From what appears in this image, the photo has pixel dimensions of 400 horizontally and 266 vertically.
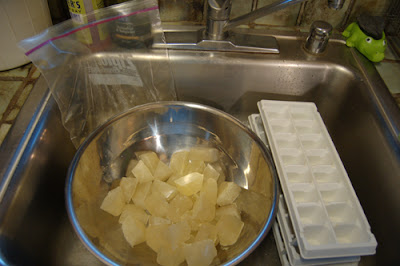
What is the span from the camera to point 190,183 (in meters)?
0.56

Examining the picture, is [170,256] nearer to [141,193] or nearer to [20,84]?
[141,193]

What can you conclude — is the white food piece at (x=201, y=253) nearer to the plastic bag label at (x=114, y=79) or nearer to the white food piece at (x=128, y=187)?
the white food piece at (x=128, y=187)

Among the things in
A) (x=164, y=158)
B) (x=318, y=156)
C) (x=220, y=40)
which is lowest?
(x=164, y=158)

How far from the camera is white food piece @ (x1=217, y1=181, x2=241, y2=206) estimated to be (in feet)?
1.86

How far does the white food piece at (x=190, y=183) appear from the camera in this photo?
0.56 m

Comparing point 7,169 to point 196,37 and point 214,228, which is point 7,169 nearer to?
point 214,228

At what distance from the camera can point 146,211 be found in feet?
1.91

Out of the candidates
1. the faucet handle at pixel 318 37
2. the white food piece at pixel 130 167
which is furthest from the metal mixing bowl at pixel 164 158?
the faucet handle at pixel 318 37

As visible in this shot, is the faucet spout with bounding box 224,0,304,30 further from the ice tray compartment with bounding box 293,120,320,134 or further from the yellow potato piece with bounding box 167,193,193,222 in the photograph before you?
the yellow potato piece with bounding box 167,193,193,222

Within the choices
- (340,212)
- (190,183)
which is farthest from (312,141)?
(190,183)

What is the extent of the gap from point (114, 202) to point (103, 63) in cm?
28

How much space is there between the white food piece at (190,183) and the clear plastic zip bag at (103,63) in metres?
0.21

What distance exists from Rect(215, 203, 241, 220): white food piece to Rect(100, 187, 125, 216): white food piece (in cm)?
18

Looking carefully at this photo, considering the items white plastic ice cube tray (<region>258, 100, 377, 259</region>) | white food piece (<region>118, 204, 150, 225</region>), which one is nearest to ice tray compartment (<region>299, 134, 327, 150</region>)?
white plastic ice cube tray (<region>258, 100, 377, 259</region>)
